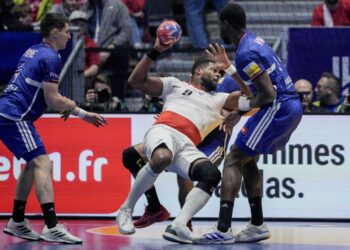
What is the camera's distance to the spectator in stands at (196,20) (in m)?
17.3

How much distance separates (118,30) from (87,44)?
0.51 metres

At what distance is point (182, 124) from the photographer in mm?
11203

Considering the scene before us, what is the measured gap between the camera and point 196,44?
17297 millimetres

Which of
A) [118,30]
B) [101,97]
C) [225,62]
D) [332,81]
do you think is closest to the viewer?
[225,62]

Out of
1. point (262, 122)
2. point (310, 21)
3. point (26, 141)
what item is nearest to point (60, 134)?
point (26, 141)

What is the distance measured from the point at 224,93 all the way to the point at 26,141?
6.81 ft

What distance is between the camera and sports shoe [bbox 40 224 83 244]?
10695 millimetres

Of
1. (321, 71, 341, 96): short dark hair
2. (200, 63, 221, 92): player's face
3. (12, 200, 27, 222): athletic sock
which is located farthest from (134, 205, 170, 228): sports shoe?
(321, 71, 341, 96): short dark hair

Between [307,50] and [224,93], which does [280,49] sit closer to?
[307,50]

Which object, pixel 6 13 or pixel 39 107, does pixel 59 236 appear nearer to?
pixel 39 107

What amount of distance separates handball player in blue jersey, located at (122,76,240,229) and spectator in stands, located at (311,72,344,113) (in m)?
1.81

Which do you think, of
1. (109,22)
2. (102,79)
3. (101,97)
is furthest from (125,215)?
(109,22)

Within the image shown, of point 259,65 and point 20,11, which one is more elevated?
point 20,11

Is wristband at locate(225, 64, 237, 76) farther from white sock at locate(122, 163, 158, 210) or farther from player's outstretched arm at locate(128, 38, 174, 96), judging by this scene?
white sock at locate(122, 163, 158, 210)
